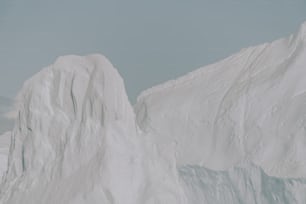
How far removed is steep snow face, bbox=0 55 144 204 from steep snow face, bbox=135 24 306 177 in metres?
1.61

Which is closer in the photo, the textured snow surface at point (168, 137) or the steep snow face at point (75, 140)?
the textured snow surface at point (168, 137)

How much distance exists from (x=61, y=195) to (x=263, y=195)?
523 centimetres

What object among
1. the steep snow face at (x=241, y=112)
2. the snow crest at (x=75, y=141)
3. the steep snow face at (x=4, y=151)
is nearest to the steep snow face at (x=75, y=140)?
the snow crest at (x=75, y=141)

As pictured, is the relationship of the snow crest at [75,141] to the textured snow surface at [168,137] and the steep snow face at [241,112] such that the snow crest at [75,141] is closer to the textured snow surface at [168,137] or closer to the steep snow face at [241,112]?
the textured snow surface at [168,137]

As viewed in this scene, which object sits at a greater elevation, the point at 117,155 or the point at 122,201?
the point at 117,155

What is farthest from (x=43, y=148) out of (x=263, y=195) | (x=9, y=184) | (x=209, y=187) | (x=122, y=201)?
(x=263, y=195)

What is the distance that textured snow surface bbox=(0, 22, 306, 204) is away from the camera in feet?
57.6

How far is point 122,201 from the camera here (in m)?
17.6

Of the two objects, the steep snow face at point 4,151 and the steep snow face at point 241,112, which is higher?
the steep snow face at point 4,151

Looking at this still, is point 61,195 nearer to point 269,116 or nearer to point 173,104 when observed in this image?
point 173,104

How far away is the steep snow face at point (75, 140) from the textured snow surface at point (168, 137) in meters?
→ 0.03

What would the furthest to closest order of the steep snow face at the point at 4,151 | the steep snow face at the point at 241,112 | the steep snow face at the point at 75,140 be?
1. the steep snow face at the point at 4,151
2. the steep snow face at the point at 75,140
3. the steep snow face at the point at 241,112

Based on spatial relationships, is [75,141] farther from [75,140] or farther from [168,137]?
[168,137]

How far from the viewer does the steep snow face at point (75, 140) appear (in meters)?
17.8
